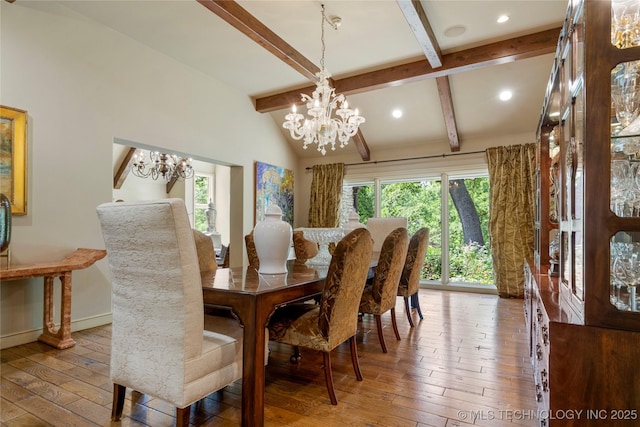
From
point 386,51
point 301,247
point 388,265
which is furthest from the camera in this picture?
point 386,51

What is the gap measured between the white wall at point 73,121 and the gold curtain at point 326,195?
291cm

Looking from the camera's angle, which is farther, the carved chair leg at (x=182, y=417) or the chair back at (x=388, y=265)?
the chair back at (x=388, y=265)

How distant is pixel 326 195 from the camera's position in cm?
662

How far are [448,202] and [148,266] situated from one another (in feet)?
17.6

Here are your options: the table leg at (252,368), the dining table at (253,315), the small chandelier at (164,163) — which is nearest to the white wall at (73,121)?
the small chandelier at (164,163)

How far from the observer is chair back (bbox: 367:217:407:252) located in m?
4.80

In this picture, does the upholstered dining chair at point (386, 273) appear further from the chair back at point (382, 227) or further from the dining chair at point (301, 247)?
the chair back at point (382, 227)

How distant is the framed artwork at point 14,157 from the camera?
2.89m

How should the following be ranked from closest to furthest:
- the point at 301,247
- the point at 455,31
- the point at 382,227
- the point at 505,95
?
the point at 301,247 → the point at 455,31 → the point at 505,95 → the point at 382,227

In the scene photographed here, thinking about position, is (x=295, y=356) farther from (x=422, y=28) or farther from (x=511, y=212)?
(x=511, y=212)

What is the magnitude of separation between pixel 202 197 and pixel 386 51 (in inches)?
232

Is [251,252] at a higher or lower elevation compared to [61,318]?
higher

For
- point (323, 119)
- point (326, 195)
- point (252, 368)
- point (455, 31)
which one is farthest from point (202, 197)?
point (252, 368)

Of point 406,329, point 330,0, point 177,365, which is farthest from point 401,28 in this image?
point 177,365
